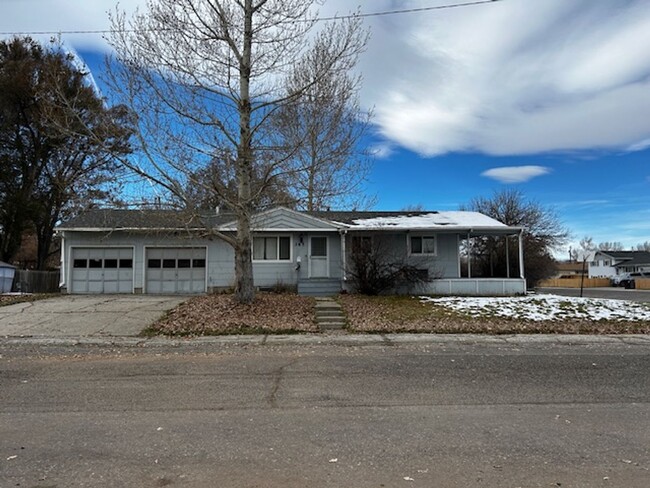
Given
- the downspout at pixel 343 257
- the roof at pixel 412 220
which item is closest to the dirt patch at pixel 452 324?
the downspout at pixel 343 257

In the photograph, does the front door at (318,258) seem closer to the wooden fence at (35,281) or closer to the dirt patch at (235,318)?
the dirt patch at (235,318)

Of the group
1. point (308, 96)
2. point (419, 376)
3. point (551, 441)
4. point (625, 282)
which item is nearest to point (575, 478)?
point (551, 441)

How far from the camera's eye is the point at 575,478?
3.48m

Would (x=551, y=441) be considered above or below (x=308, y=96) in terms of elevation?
below

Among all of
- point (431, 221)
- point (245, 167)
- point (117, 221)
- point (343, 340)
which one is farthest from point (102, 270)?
point (431, 221)

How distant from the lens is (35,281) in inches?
922

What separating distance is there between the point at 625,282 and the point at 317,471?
184ft

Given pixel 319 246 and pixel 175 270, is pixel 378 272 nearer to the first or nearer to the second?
pixel 319 246

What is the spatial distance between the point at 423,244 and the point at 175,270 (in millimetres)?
10946

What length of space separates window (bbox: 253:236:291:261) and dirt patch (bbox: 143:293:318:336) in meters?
5.19

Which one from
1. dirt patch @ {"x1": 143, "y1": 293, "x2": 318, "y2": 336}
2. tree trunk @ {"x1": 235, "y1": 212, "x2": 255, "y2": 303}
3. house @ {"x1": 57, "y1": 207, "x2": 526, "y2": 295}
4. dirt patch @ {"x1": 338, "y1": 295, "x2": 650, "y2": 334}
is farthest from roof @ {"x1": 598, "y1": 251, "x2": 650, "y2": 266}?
tree trunk @ {"x1": 235, "y1": 212, "x2": 255, "y2": 303}

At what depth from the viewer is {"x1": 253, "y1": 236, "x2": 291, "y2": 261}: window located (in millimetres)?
20266

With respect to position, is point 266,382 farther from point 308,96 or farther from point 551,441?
point 308,96

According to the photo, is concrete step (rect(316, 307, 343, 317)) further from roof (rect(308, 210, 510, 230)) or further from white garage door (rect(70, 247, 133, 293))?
white garage door (rect(70, 247, 133, 293))
